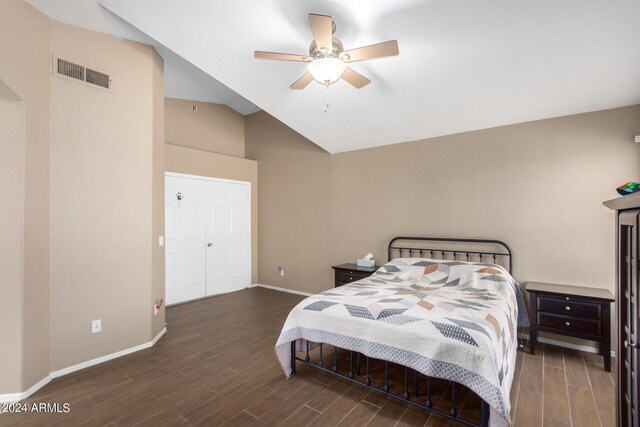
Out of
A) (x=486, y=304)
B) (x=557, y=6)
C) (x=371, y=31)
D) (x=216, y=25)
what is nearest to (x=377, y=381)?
(x=486, y=304)

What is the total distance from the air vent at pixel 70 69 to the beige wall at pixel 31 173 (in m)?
0.09

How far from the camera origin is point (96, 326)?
284cm

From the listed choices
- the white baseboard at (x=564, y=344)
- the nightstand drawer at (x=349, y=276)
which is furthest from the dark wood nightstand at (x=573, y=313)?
the nightstand drawer at (x=349, y=276)

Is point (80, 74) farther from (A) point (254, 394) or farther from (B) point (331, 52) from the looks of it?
(A) point (254, 394)

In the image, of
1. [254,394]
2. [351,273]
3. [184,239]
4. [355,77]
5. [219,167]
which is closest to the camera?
[254,394]

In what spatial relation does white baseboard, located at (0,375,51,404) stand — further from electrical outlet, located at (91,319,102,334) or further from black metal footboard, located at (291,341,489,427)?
black metal footboard, located at (291,341,489,427)

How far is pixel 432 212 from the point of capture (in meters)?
4.01

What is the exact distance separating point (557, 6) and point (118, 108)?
377 centimetres

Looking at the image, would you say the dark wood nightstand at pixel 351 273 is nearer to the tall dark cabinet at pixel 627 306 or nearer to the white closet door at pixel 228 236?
the white closet door at pixel 228 236


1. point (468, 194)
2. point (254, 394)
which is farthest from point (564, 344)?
point (254, 394)

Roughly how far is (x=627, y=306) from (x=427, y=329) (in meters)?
Result: 1.08

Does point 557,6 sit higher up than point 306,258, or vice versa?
point 557,6

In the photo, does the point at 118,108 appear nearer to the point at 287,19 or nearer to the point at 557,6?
the point at 287,19

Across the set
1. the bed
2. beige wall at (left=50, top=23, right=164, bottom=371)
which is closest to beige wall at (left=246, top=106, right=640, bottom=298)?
the bed
